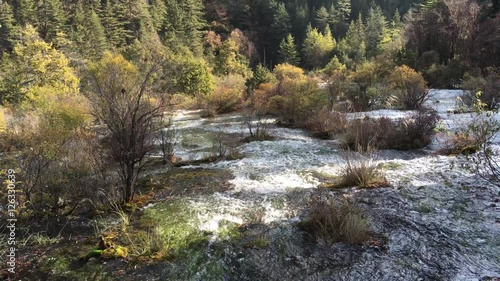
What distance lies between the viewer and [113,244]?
204 inches

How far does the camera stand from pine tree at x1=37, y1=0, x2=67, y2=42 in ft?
151

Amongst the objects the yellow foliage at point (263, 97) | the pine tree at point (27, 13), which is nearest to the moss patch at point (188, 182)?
the yellow foliage at point (263, 97)

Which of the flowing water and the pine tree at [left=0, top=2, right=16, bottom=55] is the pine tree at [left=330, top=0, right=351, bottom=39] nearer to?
the pine tree at [left=0, top=2, right=16, bottom=55]

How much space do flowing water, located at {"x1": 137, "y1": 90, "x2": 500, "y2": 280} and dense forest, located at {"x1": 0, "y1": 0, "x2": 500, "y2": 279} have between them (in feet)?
3.17

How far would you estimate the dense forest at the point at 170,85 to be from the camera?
693 cm

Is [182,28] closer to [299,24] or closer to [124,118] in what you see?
[299,24]

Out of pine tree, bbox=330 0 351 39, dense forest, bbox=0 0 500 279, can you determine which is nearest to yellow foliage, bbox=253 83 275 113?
dense forest, bbox=0 0 500 279

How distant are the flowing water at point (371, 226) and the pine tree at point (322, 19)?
69909 mm

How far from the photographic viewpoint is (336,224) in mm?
5309

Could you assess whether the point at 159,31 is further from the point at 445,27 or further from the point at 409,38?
the point at 445,27

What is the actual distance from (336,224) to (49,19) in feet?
179

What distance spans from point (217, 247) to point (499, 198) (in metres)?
5.41

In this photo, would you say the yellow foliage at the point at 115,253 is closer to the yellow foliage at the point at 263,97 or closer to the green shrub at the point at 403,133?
the green shrub at the point at 403,133

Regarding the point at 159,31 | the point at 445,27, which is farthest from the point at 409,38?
the point at 159,31
